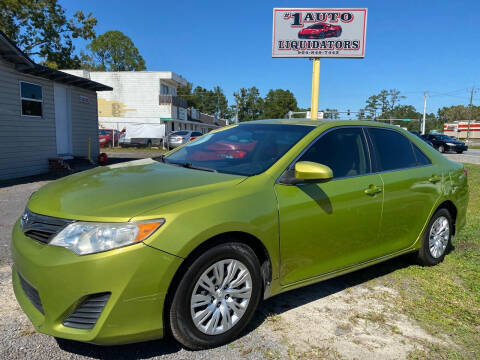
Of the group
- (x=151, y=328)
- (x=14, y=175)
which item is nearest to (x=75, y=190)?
(x=151, y=328)

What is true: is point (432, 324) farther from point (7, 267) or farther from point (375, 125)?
point (7, 267)

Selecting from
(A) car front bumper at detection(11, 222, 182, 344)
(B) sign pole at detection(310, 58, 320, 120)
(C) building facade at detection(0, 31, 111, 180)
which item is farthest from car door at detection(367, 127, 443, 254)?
(B) sign pole at detection(310, 58, 320, 120)

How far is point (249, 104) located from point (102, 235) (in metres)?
98.5

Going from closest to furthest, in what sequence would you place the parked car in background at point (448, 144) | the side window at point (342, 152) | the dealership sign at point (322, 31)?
the side window at point (342, 152) < the dealership sign at point (322, 31) < the parked car in background at point (448, 144)

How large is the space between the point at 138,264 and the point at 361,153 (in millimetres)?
2366

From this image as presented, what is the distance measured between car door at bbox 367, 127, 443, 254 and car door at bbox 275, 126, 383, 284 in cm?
14

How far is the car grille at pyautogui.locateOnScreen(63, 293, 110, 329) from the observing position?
219 centimetres

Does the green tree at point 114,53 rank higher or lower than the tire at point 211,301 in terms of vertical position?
higher

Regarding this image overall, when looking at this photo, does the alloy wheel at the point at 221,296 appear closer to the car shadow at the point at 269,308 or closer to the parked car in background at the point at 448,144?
the car shadow at the point at 269,308

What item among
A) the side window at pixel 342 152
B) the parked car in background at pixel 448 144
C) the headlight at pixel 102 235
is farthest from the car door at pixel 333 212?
the parked car in background at pixel 448 144

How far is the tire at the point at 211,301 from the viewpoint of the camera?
7.85 ft

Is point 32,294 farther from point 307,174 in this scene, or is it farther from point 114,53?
point 114,53

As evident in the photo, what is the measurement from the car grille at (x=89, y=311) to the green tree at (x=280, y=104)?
88460mm

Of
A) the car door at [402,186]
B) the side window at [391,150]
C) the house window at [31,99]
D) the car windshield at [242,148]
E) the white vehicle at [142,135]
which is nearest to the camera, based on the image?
the car windshield at [242,148]
